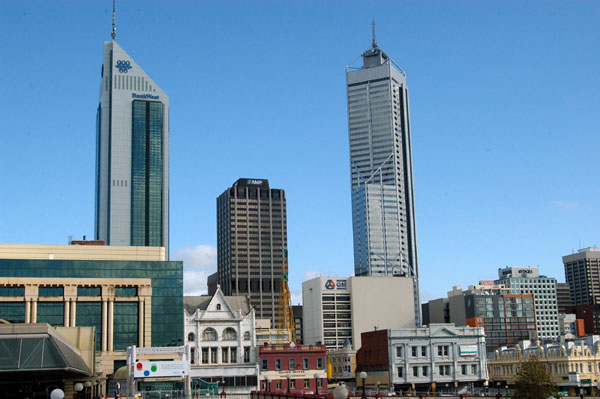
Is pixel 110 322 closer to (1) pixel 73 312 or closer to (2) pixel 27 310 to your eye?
(1) pixel 73 312

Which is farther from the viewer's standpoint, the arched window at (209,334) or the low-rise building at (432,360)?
the low-rise building at (432,360)

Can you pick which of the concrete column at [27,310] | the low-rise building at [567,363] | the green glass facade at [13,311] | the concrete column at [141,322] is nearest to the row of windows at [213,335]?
the concrete column at [141,322]

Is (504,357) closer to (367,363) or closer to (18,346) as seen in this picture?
(367,363)

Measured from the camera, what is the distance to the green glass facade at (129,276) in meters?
128

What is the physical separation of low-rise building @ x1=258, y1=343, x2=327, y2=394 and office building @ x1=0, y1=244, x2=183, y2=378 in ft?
53.3

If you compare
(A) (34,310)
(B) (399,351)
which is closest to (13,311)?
(A) (34,310)

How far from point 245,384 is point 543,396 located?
59057 mm

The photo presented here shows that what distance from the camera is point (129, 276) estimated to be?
5285 inches

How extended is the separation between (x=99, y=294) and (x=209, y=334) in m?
20.5

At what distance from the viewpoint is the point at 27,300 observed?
12675 cm

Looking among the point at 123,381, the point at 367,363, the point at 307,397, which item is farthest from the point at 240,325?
the point at 307,397

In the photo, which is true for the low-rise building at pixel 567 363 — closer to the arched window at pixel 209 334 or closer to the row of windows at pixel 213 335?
the row of windows at pixel 213 335

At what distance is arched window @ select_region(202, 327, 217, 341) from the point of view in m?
127

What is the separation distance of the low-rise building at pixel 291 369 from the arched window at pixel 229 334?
4798 millimetres
